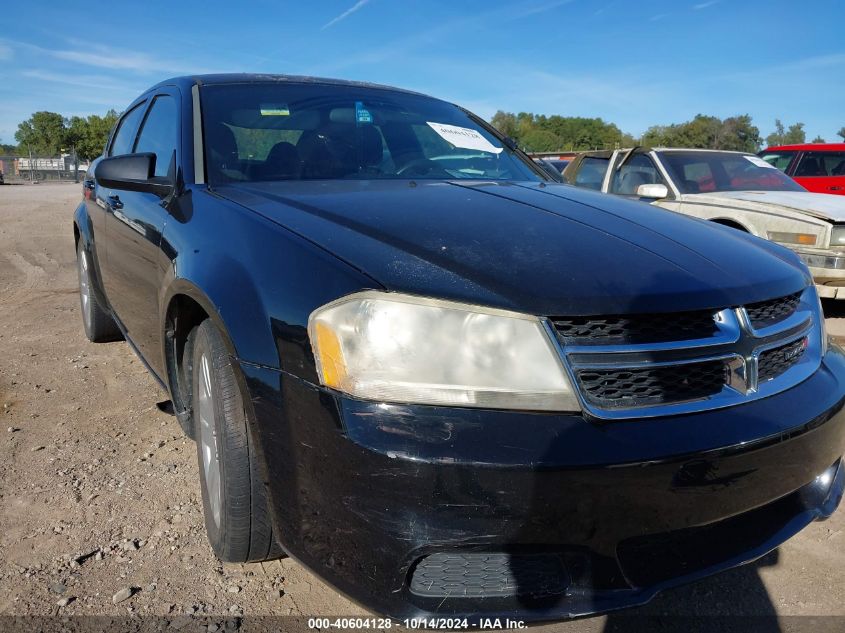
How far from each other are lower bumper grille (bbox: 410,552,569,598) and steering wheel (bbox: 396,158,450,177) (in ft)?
5.48

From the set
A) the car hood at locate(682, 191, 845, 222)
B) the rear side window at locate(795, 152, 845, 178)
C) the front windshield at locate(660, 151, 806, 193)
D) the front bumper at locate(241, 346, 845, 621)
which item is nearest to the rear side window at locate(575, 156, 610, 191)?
the front windshield at locate(660, 151, 806, 193)

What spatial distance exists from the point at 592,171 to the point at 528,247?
6.40 metres

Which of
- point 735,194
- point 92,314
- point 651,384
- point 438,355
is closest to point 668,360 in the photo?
point 651,384

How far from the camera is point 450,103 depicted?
11.8 ft

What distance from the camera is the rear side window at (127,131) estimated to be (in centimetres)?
385

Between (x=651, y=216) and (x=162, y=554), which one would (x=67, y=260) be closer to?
(x=162, y=554)

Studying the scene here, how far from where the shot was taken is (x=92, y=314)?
4.47m

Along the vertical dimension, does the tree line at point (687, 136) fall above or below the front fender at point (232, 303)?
above

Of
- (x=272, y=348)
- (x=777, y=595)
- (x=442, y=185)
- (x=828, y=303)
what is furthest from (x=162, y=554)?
(x=828, y=303)

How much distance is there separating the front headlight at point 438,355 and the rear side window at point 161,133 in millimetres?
1595

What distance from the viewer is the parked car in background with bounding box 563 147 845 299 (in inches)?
224

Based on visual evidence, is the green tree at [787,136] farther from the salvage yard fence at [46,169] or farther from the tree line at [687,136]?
the salvage yard fence at [46,169]

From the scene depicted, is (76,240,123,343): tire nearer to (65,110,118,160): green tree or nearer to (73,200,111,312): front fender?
(73,200,111,312): front fender

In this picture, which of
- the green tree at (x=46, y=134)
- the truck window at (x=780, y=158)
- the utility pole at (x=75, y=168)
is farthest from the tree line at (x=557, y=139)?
A: the truck window at (x=780, y=158)
